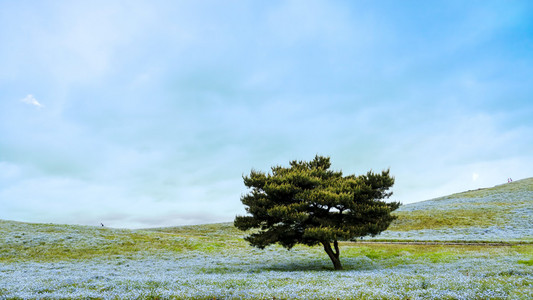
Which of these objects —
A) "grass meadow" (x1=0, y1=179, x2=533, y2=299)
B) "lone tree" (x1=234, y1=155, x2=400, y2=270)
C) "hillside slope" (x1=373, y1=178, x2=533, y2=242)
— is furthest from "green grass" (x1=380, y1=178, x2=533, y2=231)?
"lone tree" (x1=234, y1=155, x2=400, y2=270)

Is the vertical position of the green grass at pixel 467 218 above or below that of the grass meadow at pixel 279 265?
above

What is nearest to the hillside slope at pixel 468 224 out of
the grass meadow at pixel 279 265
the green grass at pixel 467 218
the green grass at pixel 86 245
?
the green grass at pixel 467 218

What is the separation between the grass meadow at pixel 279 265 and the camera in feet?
52.5

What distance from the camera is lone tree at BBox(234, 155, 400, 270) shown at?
2759cm

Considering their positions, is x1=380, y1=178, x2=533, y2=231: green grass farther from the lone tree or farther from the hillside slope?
the lone tree

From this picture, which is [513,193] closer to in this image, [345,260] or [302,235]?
[345,260]

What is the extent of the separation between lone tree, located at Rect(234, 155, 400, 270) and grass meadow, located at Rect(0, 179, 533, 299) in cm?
321

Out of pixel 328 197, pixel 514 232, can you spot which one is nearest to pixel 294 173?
pixel 328 197

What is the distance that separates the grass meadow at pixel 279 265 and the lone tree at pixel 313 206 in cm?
321

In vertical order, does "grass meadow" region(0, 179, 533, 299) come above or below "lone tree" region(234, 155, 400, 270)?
below

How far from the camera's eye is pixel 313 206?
2995 centimetres

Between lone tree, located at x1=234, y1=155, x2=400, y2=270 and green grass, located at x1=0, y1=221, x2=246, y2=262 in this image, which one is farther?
green grass, located at x1=0, y1=221, x2=246, y2=262

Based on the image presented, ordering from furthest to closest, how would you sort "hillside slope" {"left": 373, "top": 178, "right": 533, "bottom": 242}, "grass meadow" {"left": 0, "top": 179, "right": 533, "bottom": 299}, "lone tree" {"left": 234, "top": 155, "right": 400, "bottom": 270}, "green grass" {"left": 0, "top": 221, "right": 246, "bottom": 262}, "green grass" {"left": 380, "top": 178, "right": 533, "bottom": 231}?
"green grass" {"left": 380, "top": 178, "right": 533, "bottom": 231} < "hillside slope" {"left": 373, "top": 178, "right": 533, "bottom": 242} < "green grass" {"left": 0, "top": 221, "right": 246, "bottom": 262} < "lone tree" {"left": 234, "top": 155, "right": 400, "bottom": 270} < "grass meadow" {"left": 0, "top": 179, "right": 533, "bottom": 299}

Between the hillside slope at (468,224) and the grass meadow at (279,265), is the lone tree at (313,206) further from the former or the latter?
the hillside slope at (468,224)
